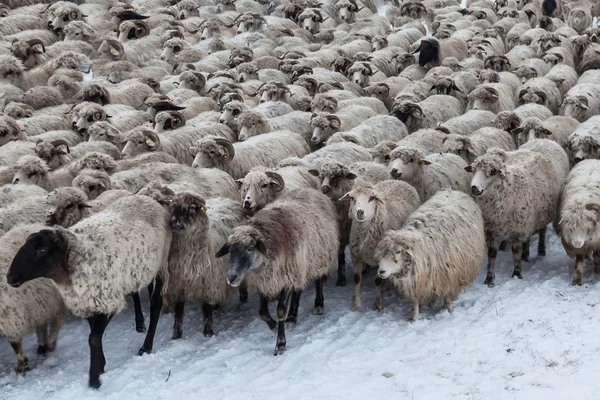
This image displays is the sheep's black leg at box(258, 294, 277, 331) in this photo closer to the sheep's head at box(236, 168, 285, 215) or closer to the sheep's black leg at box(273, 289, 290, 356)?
the sheep's black leg at box(273, 289, 290, 356)

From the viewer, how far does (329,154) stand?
984 centimetres

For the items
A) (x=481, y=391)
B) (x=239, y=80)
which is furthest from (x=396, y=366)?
(x=239, y=80)

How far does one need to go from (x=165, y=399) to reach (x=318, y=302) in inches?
92.5

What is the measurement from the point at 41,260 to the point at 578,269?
6.06 metres

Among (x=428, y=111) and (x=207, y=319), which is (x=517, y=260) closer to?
(x=207, y=319)

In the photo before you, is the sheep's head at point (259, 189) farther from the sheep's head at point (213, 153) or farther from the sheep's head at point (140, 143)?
the sheep's head at point (140, 143)

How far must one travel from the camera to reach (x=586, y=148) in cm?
1034

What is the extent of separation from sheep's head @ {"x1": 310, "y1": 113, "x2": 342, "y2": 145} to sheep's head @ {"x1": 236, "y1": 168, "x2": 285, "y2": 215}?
2847mm

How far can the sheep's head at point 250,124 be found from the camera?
1113 centimetres

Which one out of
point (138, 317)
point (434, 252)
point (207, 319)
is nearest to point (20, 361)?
point (138, 317)

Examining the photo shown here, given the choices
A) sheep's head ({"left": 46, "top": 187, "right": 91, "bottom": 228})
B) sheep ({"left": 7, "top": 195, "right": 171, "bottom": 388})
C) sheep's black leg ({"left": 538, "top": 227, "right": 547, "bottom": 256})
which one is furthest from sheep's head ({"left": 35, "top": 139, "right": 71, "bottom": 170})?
sheep's black leg ({"left": 538, "top": 227, "right": 547, "bottom": 256})

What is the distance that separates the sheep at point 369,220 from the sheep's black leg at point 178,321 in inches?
79.2

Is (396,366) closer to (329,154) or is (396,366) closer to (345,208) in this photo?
(345,208)

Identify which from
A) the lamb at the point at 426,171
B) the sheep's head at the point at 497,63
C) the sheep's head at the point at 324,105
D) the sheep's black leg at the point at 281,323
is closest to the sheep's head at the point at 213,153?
the lamb at the point at 426,171
